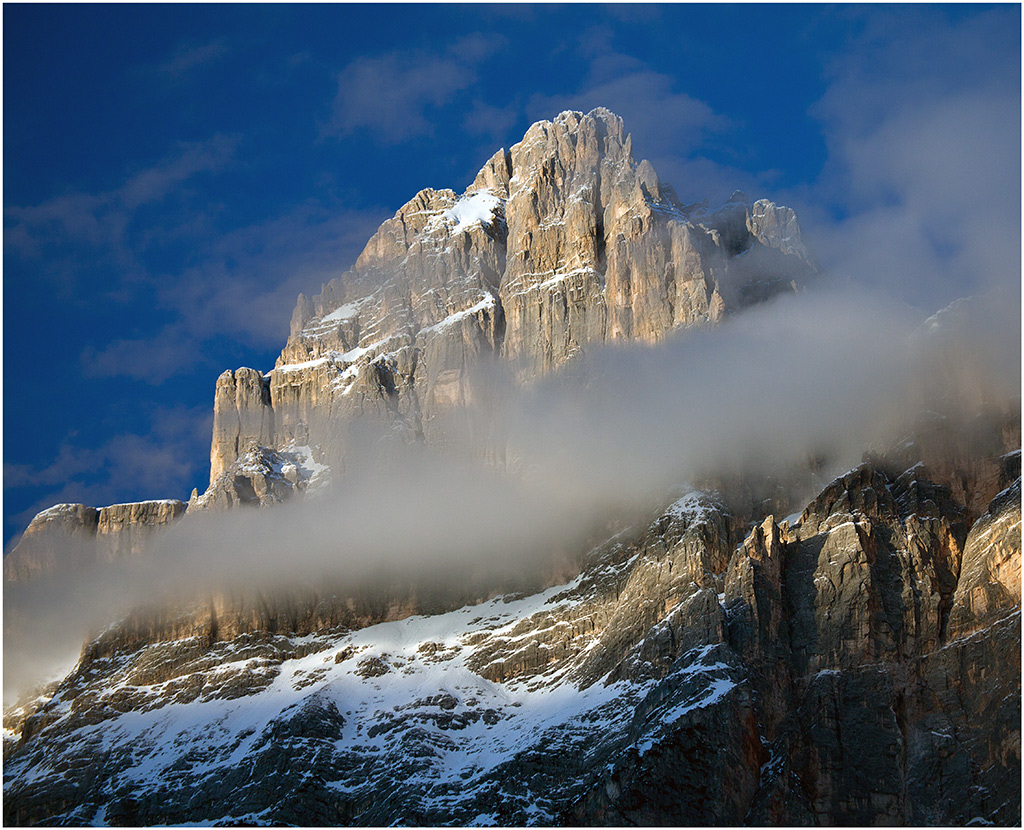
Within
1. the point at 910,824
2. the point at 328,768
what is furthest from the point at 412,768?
the point at 910,824

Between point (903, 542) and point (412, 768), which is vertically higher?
point (903, 542)

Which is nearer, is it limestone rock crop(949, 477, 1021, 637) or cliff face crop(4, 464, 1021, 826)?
cliff face crop(4, 464, 1021, 826)

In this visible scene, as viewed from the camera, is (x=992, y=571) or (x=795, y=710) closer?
(x=795, y=710)

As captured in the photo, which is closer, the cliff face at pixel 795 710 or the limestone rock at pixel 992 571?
the cliff face at pixel 795 710

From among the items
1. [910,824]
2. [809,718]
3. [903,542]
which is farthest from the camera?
[903,542]

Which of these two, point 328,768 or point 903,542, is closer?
point 903,542

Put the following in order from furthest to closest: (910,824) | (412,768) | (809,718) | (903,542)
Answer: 1. (412,768)
2. (903,542)
3. (809,718)
4. (910,824)

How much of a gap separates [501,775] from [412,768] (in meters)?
16.8

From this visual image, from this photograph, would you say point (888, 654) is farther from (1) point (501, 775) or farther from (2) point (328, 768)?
(2) point (328, 768)

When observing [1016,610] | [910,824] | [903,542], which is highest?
[903,542]

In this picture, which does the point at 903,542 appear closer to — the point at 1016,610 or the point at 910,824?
the point at 1016,610

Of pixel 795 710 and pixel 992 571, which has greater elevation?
pixel 992 571

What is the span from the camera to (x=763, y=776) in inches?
6358

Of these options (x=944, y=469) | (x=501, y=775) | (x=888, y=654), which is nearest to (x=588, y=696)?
(x=501, y=775)
